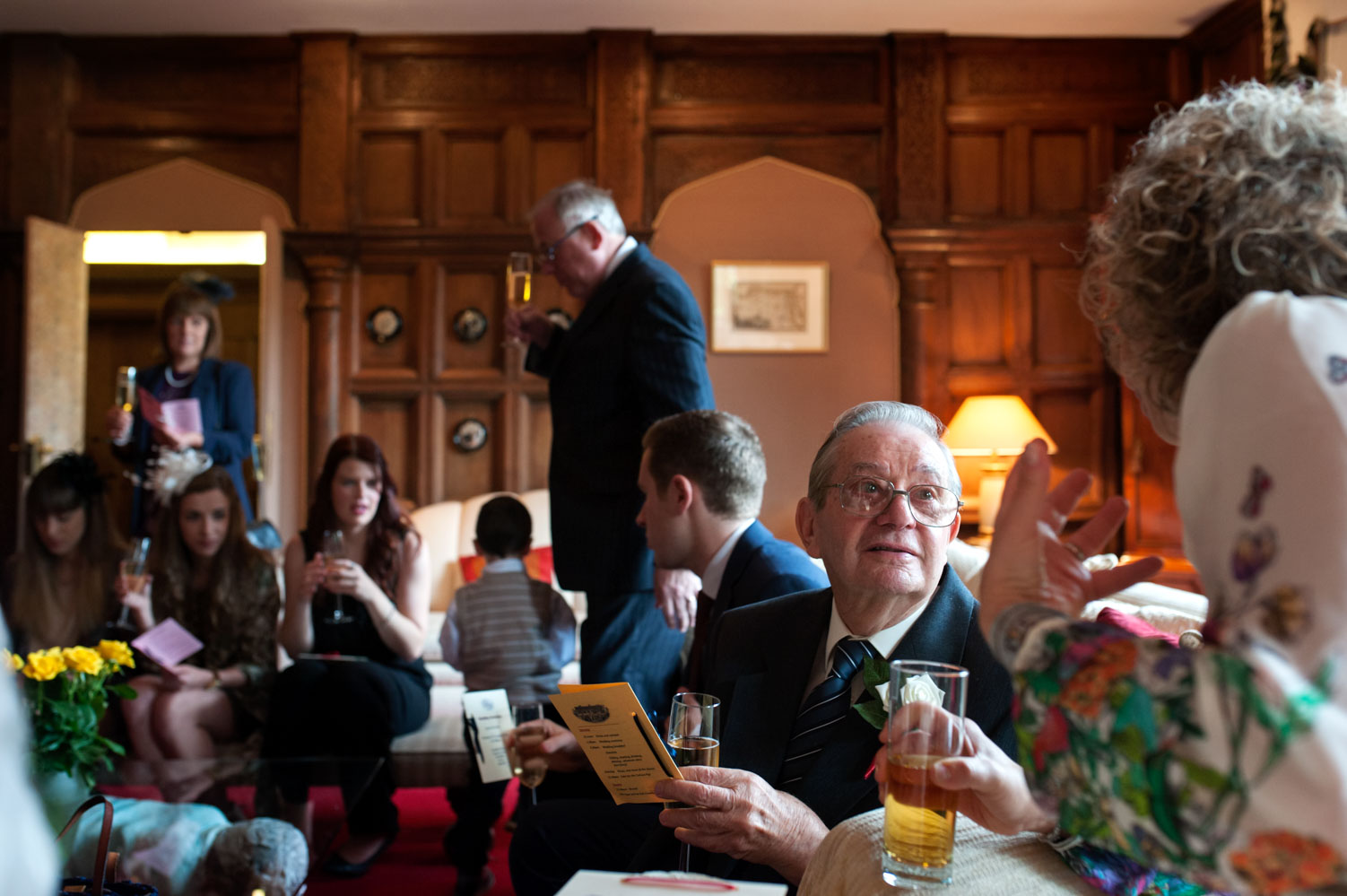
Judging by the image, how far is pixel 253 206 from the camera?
583cm

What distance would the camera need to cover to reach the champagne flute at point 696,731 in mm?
1358

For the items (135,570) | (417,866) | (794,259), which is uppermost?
(794,259)

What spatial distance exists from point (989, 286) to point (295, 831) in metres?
4.58

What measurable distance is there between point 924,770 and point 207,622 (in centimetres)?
282

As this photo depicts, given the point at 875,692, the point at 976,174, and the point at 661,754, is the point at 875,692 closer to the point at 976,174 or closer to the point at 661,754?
the point at 661,754

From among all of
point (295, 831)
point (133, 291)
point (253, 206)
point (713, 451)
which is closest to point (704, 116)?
point (253, 206)

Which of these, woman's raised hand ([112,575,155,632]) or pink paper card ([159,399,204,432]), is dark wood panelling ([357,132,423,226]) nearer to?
pink paper card ([159,399,204,432])

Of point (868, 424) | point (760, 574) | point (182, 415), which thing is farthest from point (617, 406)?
point (182, 415)

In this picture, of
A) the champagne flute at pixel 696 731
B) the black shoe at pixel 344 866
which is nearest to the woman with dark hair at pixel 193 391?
the black shoe at pixel 344 866

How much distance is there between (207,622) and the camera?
3.31 metres

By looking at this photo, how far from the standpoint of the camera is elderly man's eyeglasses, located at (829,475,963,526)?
1541 millimetres

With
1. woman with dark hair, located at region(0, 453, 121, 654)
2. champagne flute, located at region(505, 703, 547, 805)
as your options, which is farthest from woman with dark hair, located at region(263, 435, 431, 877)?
champagne flute, located at region(505, 703, 547, 805)

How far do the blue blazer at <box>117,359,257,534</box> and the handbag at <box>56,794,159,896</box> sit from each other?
2.88 meters

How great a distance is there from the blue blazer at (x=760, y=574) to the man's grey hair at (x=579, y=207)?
39.5 inches
